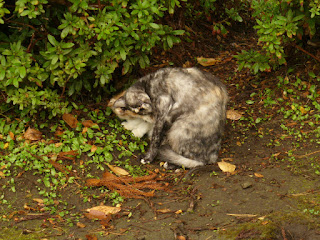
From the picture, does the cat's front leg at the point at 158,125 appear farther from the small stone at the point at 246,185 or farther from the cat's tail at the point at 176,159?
the small stone at the point at 246,185

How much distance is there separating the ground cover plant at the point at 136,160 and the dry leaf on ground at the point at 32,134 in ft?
0.05

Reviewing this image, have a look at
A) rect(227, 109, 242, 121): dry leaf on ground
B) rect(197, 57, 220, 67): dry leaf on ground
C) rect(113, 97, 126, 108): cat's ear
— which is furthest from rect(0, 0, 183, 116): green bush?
rect(197, 57, 220, 67): dry leaf on ground

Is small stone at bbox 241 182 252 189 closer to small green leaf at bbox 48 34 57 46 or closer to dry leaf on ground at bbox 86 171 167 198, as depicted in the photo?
dry leaf on ground at bbox 86 171 167 198

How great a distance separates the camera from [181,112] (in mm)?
5859

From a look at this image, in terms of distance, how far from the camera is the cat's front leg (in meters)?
5.88

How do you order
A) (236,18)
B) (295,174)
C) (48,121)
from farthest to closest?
(236,18) < (48,121) < (295,174)

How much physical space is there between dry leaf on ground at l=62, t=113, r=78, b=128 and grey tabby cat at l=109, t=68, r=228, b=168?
70cm

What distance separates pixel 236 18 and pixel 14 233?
620 centimetres

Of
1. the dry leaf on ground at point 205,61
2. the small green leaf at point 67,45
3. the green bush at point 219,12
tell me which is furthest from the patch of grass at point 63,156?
the green bush at point 219,12

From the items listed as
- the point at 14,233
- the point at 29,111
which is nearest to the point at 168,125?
the point at 29,111

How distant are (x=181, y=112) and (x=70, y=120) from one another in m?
1.58

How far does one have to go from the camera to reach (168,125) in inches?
233

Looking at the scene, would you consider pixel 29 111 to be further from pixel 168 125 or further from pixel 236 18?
pixel 236 18

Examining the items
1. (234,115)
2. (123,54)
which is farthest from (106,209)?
(234,115)
